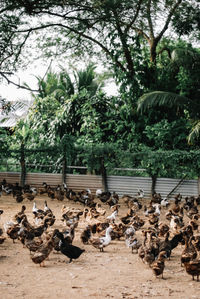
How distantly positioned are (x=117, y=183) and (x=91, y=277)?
1257cm

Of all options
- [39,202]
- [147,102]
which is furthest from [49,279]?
[147,102]

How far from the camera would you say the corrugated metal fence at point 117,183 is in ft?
61.7

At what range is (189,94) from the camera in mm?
20984

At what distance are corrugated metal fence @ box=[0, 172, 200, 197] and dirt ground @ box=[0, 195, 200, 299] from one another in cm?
919

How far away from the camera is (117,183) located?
19.9 metres

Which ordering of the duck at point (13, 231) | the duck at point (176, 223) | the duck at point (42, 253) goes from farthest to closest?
the duck at point (176, 223), the duck at point (13, 231), the duck at point (42, 253)

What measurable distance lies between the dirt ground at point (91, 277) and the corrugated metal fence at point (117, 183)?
9193mm

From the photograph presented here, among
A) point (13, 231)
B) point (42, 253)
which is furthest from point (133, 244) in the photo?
point (13, 231)

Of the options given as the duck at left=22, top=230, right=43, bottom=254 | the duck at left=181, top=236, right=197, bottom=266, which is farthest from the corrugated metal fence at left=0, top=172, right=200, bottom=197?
the duck at left=22, top=230, right=43, bottom=254

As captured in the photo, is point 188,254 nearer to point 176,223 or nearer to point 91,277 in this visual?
point 91,277

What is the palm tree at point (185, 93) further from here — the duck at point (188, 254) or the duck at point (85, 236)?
the duck at point (188, 254)

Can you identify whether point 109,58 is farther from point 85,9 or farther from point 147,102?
point 85,9

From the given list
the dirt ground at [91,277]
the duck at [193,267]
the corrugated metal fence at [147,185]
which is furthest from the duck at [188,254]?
the corrugated metal fence at [147,185]

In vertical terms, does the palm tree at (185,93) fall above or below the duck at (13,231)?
above
